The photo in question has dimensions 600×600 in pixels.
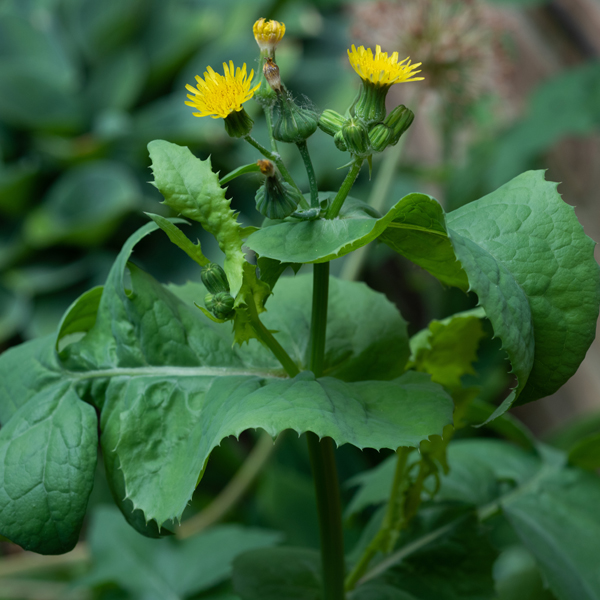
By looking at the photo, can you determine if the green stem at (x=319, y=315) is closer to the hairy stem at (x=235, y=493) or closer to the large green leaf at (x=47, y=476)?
the large green leaf at (x=47, y=476)

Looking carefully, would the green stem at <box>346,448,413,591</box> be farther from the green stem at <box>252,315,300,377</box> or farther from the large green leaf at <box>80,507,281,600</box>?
the large green leaf at <box>80,507,281,600</box>

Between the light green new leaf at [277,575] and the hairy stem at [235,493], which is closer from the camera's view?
the light green new leaf at [277,575]

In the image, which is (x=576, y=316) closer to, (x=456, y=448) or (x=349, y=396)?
(x=349, y=396)

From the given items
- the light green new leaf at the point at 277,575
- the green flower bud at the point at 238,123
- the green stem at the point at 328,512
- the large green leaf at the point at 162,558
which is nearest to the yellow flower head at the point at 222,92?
the green flower bud at the point at 238,123

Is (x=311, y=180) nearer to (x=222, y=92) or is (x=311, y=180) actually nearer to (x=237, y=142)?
(x=222, y=92)

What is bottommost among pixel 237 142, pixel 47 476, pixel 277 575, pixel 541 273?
pixel 237 142

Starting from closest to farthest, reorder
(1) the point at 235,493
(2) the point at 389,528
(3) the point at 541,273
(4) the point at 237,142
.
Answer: (3) the point at 541,273
(2) the point at 389,528
(1) the point at 235,493
(4) the point at 237,142

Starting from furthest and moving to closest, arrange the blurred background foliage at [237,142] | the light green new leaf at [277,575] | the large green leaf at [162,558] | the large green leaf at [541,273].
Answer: the blurred background foliage at [237,142] < the large green leaf at [162,558] < the light green new leaf at [277,575] < the large green leaf at [541,273]

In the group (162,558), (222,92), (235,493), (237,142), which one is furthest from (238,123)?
(237,142)
